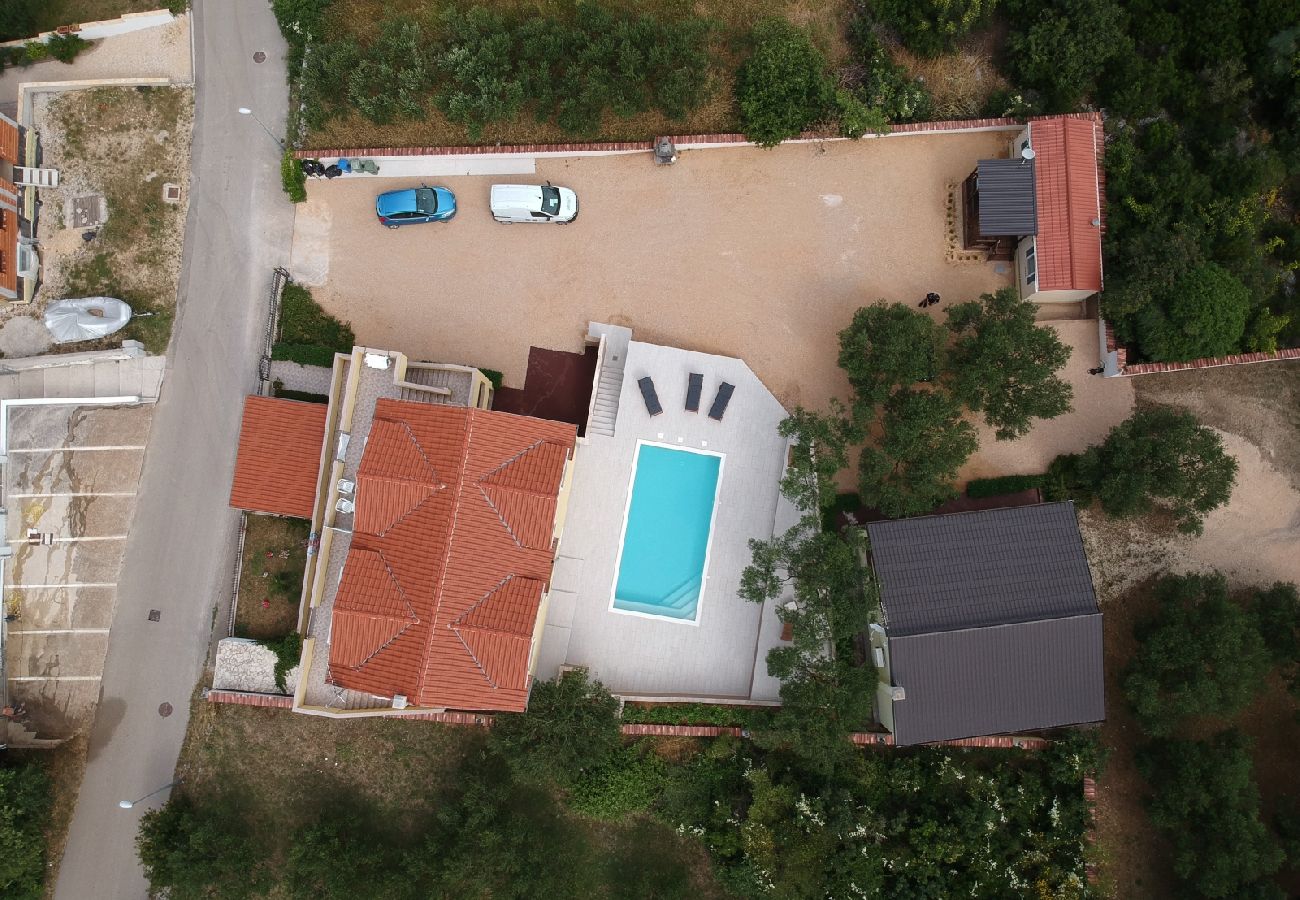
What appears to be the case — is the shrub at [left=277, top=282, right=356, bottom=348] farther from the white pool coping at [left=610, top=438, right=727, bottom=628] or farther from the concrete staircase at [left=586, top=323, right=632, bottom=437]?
the white pool coping at [left=610, top=438, right=727, bottom=628]

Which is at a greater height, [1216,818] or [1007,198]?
[1007,198]

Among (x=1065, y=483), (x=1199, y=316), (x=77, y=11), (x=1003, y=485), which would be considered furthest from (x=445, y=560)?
(x=77, y=11)

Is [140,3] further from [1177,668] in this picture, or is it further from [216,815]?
[1177,668]

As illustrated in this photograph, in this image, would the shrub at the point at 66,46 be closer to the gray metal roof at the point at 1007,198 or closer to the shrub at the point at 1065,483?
the gray metal roof at the point at 1007,198

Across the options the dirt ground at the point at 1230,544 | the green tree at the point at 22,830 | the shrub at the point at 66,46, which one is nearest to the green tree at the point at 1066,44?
the dirt ground at the point at 1230,544

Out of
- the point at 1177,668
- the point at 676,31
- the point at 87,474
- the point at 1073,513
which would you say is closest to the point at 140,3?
the point at 87,474

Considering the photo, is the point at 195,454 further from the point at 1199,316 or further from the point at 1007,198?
the point at 1199,316
